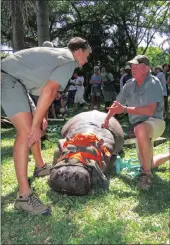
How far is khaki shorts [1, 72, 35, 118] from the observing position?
12.4 feet

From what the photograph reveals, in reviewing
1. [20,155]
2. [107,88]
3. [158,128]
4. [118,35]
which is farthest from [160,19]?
[20,155]

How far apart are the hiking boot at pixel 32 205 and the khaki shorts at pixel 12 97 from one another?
3.09 feet

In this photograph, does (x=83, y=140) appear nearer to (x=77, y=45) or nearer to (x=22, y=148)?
(x=22, y=148)

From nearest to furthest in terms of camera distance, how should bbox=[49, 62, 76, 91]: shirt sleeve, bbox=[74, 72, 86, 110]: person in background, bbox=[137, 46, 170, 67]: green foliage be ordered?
bbox=[49, 62, 76, 91]: shirt sleeve < bbox=[74, 72, 86, 110]: person in background < bbox=[137, 46, 170, 67]: green foliage

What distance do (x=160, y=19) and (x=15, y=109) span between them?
2149cm

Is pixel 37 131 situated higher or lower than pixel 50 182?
higher

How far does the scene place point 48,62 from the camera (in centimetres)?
372

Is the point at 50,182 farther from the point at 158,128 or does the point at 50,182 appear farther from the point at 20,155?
the point at 158,128

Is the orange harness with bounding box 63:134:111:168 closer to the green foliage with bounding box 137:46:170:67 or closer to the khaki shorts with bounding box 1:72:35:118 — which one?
the khaki shorts with bounding box 1:72:35:118

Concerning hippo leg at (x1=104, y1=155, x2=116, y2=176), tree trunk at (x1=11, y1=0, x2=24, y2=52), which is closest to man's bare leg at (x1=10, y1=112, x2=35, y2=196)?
hippo leg at (x1=104, y1=155, x2=116, y2=176)

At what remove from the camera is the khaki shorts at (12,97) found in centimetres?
379

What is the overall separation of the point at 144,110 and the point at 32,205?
1.98 metres

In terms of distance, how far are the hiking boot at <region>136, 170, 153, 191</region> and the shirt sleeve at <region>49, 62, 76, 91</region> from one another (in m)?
1.76

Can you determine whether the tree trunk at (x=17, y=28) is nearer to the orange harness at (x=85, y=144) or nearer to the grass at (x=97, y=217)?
the orange harness at (x=85, y=144)
